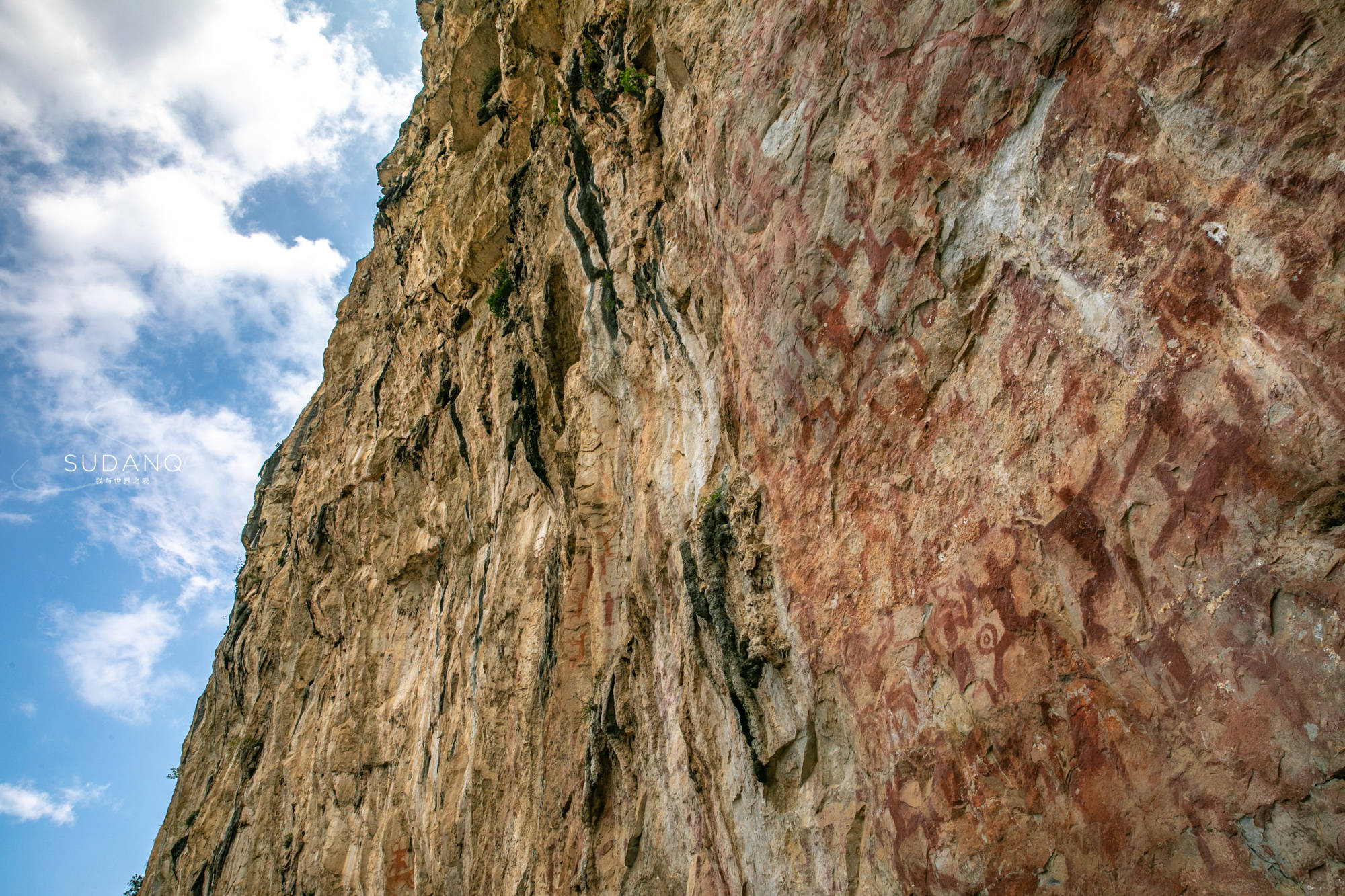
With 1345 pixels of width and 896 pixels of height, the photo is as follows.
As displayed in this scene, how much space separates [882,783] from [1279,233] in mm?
3229

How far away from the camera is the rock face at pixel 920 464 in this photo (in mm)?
2896

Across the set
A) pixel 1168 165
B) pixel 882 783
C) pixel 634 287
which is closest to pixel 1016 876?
pixel 882 783

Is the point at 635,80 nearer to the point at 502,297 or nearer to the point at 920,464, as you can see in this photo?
the point at 502,297

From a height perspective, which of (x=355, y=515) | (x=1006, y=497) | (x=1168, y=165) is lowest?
(x=1006, y=497)

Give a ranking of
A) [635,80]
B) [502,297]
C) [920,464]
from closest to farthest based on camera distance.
Answer: [920,464], [635,80], [502,297]

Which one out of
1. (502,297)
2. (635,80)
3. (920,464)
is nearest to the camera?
(920,464)

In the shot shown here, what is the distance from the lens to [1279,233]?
292 centimetres

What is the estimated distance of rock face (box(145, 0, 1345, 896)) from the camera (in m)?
2.90

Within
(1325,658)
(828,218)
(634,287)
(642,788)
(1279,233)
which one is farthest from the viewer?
(634,287)

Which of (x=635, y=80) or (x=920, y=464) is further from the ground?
(x=635, y=80)

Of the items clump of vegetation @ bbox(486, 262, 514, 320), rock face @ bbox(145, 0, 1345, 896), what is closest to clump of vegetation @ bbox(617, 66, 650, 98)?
rock face @ bbox(145, 0, 1345, 896)

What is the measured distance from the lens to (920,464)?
4.34m

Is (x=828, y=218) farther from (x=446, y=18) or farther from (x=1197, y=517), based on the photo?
(x=446, y=18)

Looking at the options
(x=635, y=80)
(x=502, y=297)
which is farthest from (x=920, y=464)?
(x=502, y=297)
